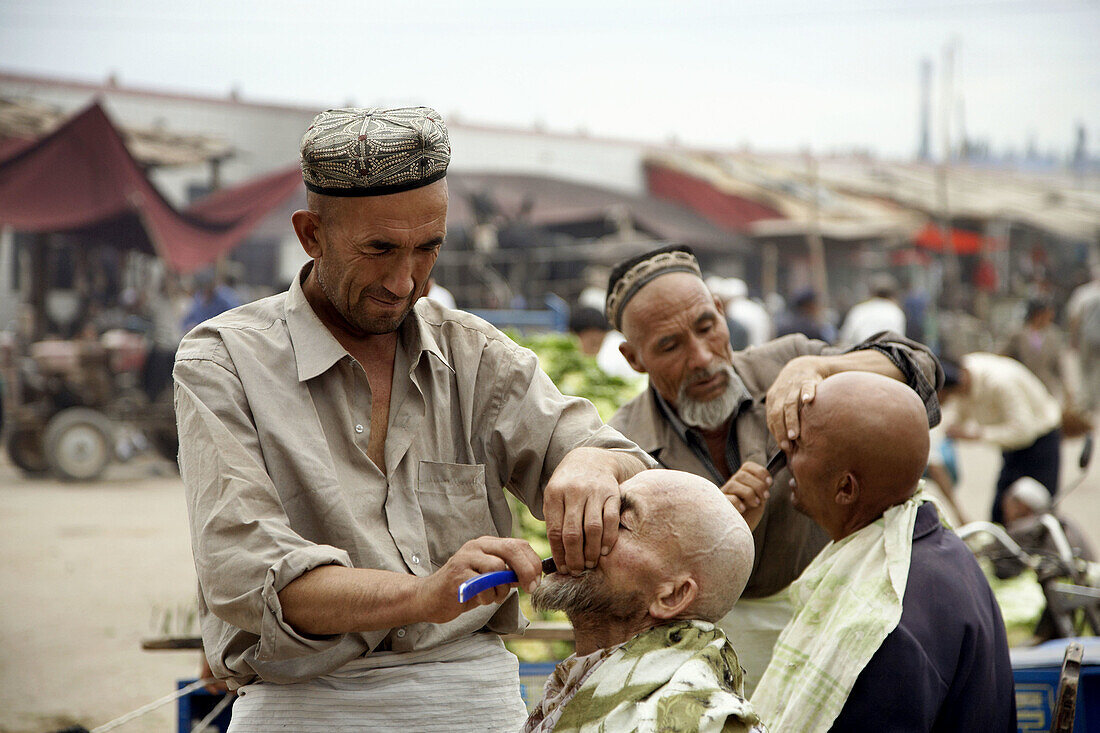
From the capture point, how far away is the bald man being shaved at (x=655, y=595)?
1810 mm

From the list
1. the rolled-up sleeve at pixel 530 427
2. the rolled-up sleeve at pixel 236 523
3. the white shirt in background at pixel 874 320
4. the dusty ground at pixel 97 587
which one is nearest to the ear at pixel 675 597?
the rolled-up sleeve at pixel 530 427

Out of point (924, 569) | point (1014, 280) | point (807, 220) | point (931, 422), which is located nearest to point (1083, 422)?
point (931, 422)

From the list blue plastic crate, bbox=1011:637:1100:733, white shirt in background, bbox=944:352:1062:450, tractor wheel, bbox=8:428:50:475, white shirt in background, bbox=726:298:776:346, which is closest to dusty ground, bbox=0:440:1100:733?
tractor wheel, bbox=8:428:50:475

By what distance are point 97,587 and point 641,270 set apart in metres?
5.97

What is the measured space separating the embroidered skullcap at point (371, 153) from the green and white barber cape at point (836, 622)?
137cm

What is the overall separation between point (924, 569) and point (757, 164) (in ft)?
82.2

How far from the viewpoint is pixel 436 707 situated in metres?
1.91

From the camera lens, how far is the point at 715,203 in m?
23.2

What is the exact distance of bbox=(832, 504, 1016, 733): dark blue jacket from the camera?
2.16 metres

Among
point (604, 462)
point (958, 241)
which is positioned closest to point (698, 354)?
point (604, 462)

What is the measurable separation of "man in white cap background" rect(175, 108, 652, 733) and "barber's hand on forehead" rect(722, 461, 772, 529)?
1.99 feet

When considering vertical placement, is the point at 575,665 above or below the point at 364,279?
below

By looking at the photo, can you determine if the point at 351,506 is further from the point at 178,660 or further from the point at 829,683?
the point at 178,660

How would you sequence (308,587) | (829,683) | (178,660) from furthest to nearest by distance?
(178,660)
(829,683)
(308,587)
